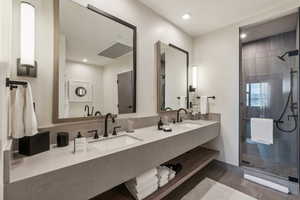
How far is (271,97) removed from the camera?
258cm

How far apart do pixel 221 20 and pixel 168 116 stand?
5.98 feet

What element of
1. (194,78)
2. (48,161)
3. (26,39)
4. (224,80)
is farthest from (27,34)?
(224,80)

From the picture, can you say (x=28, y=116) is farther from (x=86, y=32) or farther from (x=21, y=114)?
(x=86, y=32)

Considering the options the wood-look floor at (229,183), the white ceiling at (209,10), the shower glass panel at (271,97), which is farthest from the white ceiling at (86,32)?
the shower glass panel at (271,97)

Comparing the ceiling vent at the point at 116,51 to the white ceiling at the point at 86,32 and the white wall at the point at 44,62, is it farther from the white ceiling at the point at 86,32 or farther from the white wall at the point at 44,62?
the white wall at the point at 44,62

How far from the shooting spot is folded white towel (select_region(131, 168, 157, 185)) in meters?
1.31

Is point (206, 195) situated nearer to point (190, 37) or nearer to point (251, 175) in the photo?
point (251, 175)

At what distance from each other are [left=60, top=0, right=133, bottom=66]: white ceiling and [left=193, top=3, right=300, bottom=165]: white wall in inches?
71.3

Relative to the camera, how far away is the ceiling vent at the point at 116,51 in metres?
1.67

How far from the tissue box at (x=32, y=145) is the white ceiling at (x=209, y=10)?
1983 millimetres

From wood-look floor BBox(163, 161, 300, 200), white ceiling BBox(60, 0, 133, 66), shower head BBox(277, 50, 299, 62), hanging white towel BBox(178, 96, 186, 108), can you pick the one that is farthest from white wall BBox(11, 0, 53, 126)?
shower head BBox(277, 50, 299, 62)

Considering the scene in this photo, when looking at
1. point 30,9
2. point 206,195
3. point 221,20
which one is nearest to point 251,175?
point 206,195

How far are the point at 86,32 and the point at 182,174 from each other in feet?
6.47

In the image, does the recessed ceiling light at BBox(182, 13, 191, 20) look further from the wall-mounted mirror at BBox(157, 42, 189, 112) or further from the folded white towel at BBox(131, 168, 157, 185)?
the folded white towel at BBox(131, 168, 157, 185)
